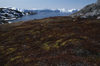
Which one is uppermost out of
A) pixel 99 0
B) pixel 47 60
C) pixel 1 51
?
pixel 99 0

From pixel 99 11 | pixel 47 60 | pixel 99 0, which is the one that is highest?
pixel 99 0

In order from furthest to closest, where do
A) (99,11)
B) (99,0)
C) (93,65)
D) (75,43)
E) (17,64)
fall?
(99,0) < (99,11) < (75,43) < (17,64) < (93,65)

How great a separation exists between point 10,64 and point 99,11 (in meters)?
47.4

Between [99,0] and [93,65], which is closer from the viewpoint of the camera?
[93,65]

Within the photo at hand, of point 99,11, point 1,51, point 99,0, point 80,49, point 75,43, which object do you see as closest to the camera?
point 80,49

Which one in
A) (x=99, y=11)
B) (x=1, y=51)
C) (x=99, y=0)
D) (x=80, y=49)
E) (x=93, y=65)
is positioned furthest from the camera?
(x=99, y=0)

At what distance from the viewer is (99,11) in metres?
50.2

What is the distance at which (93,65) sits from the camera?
11062mm

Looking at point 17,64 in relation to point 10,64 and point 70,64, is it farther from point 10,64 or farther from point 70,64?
point 70,64

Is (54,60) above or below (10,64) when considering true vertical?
above

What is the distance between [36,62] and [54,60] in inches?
82.0

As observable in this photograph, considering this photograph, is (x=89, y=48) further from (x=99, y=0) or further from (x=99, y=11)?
(x=99, y=0)

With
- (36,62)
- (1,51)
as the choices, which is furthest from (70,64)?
(1,51)

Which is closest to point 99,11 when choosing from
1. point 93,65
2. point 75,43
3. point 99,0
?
point 99,0
